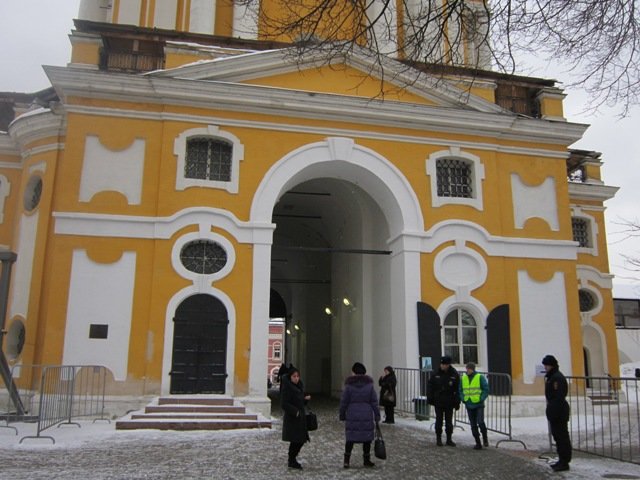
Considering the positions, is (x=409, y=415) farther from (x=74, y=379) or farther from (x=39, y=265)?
(x=39, y=265)

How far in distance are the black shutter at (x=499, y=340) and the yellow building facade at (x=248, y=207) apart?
47 millimetres

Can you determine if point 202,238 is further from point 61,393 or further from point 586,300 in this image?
point 586,300

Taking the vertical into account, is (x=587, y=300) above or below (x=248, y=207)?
below

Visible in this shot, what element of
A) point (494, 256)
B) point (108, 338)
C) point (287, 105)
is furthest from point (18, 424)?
point (494, 256)

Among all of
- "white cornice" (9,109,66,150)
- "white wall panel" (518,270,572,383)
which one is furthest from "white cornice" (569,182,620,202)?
"white cornice" (9,109,66,150)

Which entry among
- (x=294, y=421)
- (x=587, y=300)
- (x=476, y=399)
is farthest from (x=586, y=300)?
(x=294, y=421)

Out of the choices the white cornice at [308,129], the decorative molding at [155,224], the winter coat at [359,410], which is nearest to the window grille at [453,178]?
the white cornice at [308,129]

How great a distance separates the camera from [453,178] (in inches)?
718

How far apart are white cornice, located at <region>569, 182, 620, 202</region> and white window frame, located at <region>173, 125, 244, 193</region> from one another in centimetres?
1499

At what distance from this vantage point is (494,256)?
17625mm

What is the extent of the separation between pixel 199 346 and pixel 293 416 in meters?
7.07

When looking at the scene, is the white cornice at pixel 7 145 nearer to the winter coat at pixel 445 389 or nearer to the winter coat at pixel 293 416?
the winter coat at pixel 293 416

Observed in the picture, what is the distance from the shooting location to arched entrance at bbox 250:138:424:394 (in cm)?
1661

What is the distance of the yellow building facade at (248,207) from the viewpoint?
1532cm
